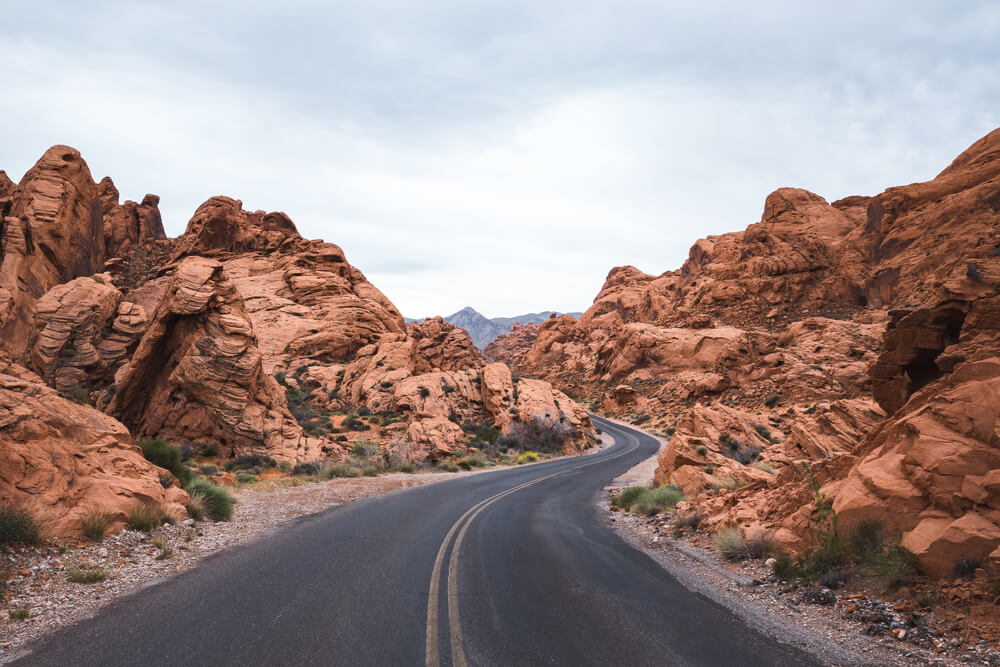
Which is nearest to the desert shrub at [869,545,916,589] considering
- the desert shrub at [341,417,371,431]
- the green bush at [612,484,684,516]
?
the green bush at [612,484,684,516]

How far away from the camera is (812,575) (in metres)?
6.65

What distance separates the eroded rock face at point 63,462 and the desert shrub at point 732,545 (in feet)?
33.1

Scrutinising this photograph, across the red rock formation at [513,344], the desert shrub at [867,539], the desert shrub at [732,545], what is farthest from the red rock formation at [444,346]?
the red rock formation at [513,344]

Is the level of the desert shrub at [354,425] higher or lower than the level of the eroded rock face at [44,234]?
lower

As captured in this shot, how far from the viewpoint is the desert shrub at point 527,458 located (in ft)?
102

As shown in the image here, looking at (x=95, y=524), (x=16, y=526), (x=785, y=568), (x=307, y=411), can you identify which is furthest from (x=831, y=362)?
(x=16, y=526)

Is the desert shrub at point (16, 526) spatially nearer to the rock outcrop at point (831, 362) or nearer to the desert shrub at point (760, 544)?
the desert shrub at point (760, 544)

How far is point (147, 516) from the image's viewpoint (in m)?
8.62

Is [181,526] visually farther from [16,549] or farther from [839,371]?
[839,371]

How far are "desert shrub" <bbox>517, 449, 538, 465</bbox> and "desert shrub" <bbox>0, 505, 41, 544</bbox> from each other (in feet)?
83.0

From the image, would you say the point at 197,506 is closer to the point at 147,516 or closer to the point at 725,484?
the point at 147,516

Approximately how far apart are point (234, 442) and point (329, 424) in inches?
340

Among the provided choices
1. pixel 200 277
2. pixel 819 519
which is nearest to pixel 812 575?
pixel 819 519

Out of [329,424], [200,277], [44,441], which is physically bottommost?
[329,424]
